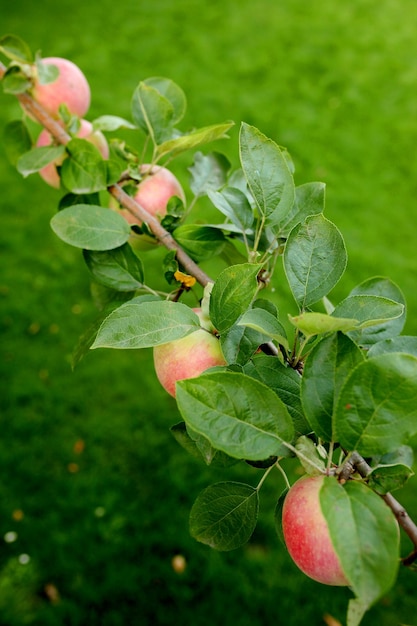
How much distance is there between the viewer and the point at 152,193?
919 millimetres

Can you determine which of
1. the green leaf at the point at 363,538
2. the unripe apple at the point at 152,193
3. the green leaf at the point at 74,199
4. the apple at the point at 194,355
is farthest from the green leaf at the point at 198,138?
the green leaf at the point at 363,538

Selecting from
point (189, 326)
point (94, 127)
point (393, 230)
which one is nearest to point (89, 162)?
point (94, 127)

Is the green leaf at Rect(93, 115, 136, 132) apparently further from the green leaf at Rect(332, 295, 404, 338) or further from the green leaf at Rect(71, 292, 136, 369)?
the green leaf at Rect(332, 295, 404, 338)

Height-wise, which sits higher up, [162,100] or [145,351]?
[162,100]

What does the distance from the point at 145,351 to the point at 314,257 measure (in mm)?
1949

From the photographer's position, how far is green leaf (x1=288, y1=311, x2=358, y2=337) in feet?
1.70

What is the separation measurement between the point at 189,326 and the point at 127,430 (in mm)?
1749

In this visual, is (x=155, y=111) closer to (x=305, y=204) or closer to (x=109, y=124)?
(x=109, y=124)

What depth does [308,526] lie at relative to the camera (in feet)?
1.90

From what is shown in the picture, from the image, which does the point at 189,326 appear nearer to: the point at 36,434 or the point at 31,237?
the point at 36,434

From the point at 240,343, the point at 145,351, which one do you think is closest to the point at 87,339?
the point at 240,343

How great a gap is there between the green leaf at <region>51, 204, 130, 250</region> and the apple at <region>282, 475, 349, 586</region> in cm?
40

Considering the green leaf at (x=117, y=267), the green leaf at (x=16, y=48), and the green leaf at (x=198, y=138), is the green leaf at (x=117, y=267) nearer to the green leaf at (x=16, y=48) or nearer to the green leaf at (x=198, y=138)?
the green leaf at (x=198, y=138)

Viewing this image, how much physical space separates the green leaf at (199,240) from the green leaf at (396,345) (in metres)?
0.25
